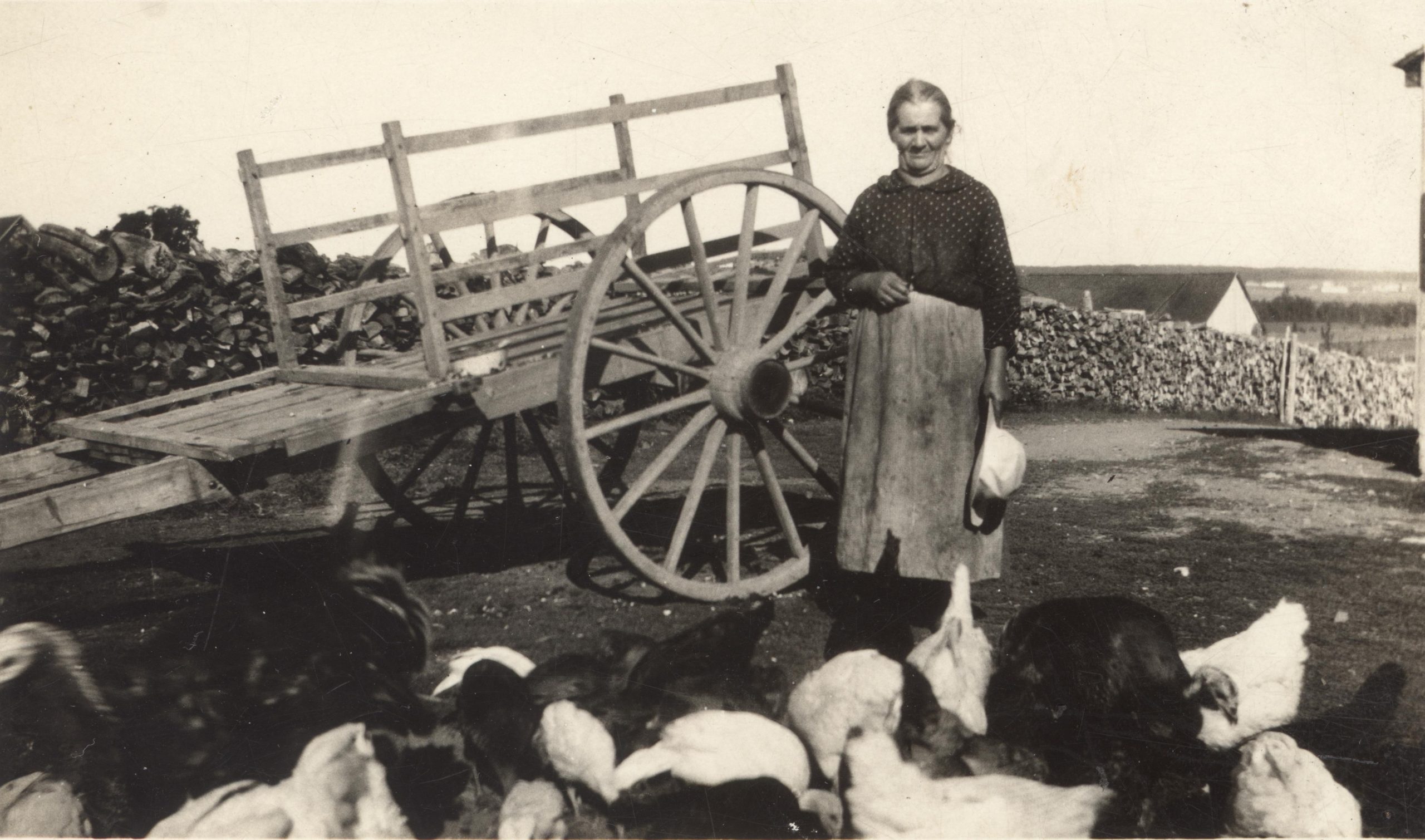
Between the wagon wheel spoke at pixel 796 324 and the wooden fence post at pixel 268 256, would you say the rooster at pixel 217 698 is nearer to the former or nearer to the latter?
the wooden fence post at pixel 268 256

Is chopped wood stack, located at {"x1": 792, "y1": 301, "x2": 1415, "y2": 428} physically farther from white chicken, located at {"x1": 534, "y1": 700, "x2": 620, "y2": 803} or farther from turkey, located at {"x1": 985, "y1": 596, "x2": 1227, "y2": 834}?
white chicken, located at {"x1": 534, "y1": 700, "x2": 620, "y2": 803}

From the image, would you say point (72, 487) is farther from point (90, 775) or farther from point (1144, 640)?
point (1144, 640)

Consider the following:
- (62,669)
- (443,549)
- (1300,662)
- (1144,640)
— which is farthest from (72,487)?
(1300,662)

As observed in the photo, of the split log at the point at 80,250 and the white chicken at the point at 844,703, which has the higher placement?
the split log at the point at 80,250

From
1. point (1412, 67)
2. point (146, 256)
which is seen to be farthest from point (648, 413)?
point (1412, 67)

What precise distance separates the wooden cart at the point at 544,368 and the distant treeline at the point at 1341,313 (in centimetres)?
3158

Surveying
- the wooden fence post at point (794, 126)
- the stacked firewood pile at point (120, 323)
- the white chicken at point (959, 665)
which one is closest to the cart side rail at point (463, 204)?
the wooden fence post at point (794, 126)

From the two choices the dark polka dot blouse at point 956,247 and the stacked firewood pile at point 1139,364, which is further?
the stacked firewood pile at point 1139,364

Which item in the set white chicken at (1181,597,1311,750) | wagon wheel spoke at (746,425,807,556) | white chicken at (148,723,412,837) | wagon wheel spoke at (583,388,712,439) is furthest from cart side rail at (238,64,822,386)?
white chicken at (1181,597,1311,750)

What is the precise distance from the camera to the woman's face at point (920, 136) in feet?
8.55

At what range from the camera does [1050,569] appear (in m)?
3.82

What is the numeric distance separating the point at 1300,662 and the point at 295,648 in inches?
95.4

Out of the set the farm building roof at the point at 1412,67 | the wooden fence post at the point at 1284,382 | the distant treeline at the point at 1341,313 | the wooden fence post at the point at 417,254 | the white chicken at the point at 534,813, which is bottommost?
the distant treeline at the point at 1341,313

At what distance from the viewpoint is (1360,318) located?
3116 cm
